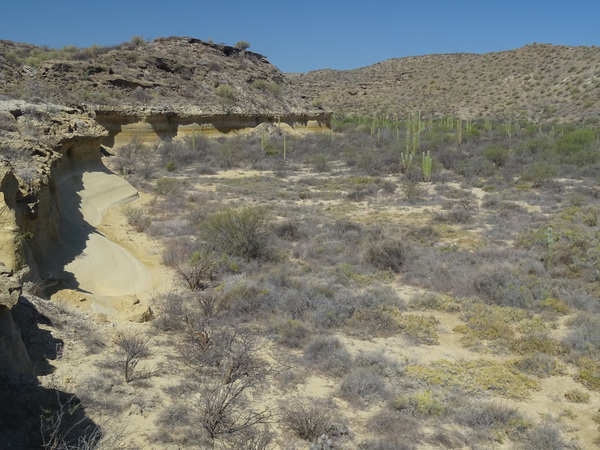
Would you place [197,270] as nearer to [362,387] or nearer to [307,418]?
[362,387]

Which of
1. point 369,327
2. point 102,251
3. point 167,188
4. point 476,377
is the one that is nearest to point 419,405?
point 476,377

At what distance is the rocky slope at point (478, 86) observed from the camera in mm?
48000

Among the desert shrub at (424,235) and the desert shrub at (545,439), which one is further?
the desert shrub at (424,235)

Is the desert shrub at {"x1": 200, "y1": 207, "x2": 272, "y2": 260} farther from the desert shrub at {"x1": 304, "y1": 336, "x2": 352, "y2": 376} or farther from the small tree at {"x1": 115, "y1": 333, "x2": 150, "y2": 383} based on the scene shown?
the small tree at {"x1": 115, "y1": 333, "x2": 150, "y2": 383}

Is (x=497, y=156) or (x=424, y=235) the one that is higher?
(x=497, y=156)

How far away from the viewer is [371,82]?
68312 mm

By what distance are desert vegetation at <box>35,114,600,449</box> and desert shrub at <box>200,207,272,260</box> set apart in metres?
0.03

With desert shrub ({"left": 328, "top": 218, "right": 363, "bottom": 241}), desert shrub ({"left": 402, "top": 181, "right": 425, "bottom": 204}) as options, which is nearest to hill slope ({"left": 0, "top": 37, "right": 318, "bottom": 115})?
desert shrub ({"left": 328, "top": 218, "right": 363, "bottom": 241})

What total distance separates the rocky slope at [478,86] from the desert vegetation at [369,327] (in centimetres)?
3574

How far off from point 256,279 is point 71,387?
480 centimetres

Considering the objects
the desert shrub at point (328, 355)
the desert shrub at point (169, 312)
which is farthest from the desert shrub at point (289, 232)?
the desert shrub at point (328, 355)

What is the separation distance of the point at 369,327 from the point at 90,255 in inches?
204

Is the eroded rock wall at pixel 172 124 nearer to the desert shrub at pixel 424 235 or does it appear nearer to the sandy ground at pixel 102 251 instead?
the sandy ground at pixel 102 251

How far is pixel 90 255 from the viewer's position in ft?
29.4
